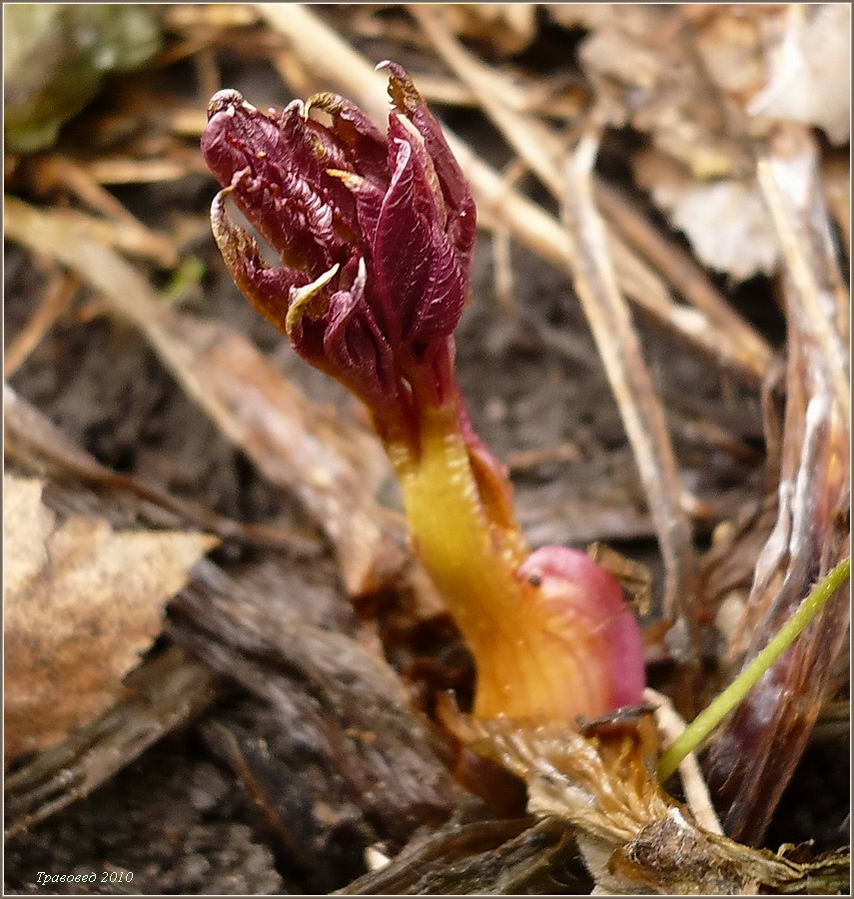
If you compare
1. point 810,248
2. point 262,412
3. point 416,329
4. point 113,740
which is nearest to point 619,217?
point 810,248

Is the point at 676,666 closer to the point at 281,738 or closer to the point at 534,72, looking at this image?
the point at 281,738

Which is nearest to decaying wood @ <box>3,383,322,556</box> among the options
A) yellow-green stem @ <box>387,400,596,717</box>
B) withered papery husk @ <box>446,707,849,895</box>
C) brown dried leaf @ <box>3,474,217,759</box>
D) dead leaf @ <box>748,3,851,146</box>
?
brown dried leaf @ <box>3,474,217,759</box>

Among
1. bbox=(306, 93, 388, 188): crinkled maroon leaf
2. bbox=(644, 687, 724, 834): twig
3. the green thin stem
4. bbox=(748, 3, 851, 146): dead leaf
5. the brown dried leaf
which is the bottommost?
bbox=(644, 687, 724, 834): twig

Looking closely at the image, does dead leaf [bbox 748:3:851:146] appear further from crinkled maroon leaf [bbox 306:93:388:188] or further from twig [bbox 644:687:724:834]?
twig [bbox 644:687:724:834]

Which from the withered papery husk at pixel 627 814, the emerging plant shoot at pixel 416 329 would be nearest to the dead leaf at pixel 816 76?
the emerging plant shoot at pixel 416 329

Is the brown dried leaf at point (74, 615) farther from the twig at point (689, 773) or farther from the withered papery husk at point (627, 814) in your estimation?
the twig at point (689, 773)

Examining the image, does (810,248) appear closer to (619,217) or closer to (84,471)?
(619,217)

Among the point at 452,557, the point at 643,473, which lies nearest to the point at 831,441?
the point at 643,473
